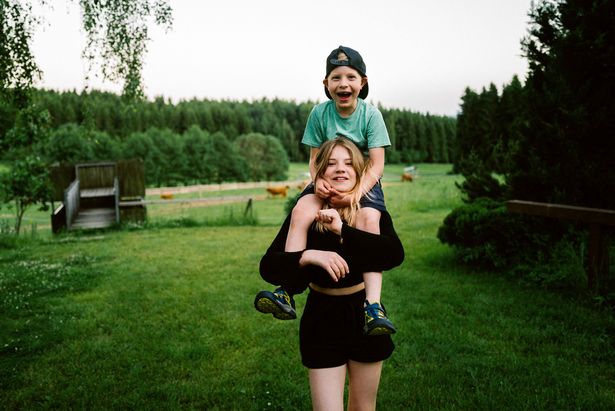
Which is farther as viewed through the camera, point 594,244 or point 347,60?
point 594,244

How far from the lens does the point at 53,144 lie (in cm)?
5366

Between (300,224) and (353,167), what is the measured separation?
0.42 metres

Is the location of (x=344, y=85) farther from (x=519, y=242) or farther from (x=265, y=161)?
(x=265, y=161)

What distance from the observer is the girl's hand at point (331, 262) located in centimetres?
225

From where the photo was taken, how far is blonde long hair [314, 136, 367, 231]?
250 centimetres

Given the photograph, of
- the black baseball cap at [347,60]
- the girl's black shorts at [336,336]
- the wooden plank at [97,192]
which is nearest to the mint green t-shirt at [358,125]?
the black baseball cap at [347,60]

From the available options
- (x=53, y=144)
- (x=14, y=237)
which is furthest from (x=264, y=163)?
(x=14, y=237)

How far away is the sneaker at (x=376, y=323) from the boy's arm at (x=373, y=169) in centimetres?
67

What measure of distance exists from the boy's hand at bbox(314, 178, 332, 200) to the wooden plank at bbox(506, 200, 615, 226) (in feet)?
16.5

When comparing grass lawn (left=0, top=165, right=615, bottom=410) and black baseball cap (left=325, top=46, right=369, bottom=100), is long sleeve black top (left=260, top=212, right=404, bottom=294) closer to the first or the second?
black baseball cap (left=325, top=46, right=369, bottom=100)

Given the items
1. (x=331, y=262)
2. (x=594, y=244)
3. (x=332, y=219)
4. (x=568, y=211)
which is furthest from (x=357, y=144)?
(x=594, y=244)

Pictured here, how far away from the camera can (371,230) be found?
2.50 metres

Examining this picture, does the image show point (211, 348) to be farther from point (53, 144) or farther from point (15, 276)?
point (53, 144)

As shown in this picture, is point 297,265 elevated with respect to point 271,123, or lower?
lower
